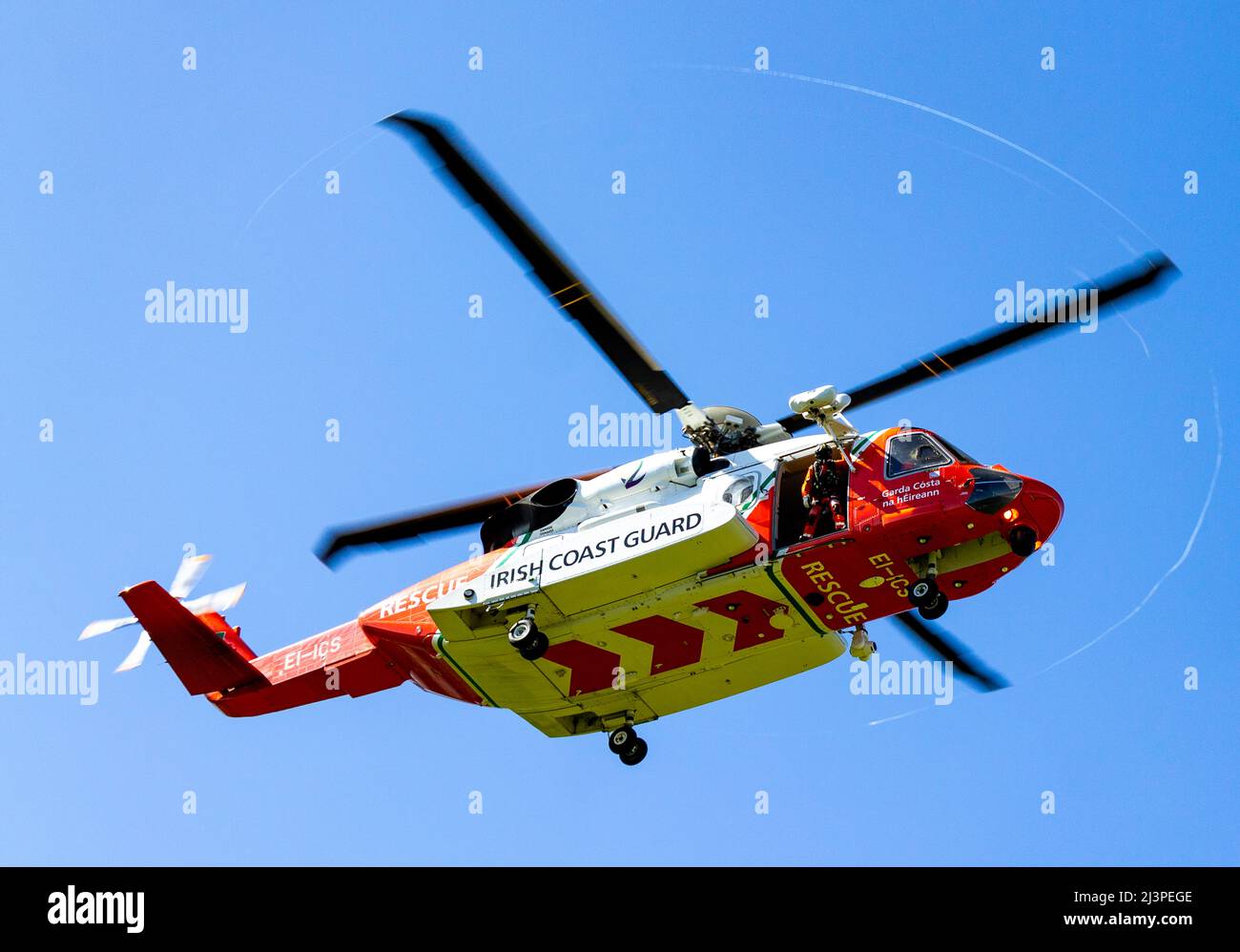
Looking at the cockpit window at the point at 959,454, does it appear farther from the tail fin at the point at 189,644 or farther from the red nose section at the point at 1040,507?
the tail fin at the point at 189,644

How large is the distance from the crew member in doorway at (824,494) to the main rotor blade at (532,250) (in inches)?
87.8

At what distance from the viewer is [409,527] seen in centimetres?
2105

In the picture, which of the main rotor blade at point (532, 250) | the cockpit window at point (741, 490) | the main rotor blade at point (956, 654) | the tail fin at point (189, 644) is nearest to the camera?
the main rotor blade at point (532, 250)

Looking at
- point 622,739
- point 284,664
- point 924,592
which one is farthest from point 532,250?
point 284,664

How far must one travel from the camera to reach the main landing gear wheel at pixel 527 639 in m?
19.9

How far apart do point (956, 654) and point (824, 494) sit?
4.04 m

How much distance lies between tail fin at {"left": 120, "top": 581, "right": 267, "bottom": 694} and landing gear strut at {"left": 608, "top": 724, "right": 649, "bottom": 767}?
5.63 meters

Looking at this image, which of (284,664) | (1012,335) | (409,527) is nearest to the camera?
(1012,335)

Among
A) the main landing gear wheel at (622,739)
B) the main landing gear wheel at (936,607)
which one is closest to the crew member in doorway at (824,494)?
the main landing gear wheel at (936,607)

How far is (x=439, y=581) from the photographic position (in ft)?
71.6

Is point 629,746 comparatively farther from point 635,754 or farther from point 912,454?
point 912,454

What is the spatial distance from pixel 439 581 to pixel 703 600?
4.14 metres
